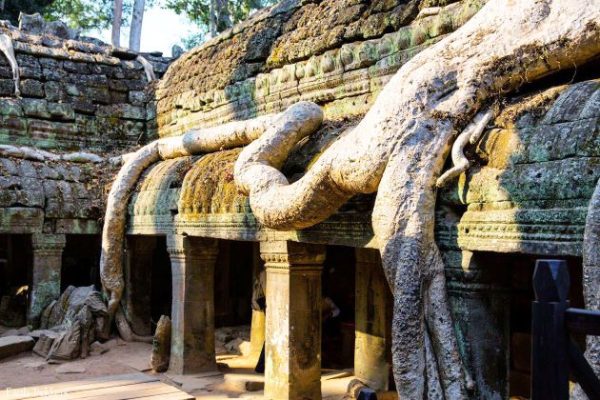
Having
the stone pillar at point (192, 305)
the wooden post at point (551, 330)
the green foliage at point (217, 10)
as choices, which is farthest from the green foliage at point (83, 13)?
the wooden post at point (551, 330)

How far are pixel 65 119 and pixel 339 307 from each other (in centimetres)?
574

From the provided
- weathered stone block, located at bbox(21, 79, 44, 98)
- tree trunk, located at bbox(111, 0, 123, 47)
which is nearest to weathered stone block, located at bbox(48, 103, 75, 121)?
weathered stone block, located at bbox(21, 79, 44, 98)

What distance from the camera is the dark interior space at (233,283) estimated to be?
11.9 metres

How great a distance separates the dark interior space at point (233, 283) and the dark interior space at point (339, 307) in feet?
6.03

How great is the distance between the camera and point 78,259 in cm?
1314

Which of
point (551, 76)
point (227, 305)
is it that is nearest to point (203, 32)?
point (227, 305)

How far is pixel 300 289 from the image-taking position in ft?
20.5

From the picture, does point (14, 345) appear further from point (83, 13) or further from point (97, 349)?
point (83, 13)

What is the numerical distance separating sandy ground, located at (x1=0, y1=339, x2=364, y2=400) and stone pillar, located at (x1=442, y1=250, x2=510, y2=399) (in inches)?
138

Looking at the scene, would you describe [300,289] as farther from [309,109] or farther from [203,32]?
[203,32]

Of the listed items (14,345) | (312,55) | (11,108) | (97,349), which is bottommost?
(97,349)

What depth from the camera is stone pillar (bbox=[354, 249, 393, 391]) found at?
7574mm

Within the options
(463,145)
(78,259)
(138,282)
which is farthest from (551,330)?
(78,259)

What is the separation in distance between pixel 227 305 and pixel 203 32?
59.1 feet
